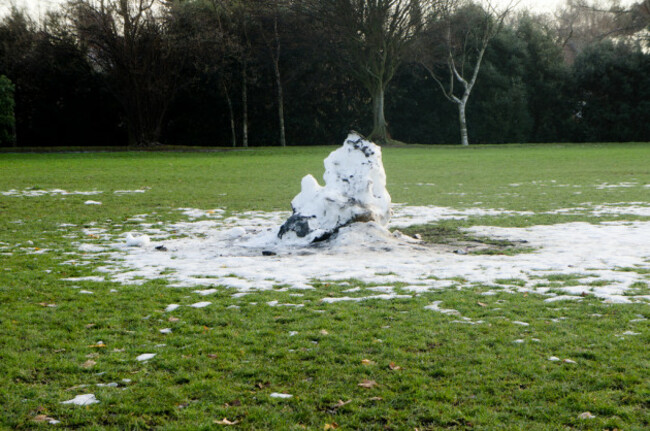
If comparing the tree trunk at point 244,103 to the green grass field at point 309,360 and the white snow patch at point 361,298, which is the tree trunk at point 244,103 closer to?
the green grass field at point 309,360

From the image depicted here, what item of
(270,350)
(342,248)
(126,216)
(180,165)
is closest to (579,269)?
(342,248)

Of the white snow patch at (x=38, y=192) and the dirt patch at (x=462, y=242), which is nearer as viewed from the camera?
the dirt patch at (x=462, y=242)

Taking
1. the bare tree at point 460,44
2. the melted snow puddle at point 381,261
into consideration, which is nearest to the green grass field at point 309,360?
the melted snow puddle at point 381,261

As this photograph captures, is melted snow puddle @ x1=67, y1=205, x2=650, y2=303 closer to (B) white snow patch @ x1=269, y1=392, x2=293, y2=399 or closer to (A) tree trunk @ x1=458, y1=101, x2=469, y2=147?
(B) white snow patch @ x1=269, y1=392, x2=293, y2=399

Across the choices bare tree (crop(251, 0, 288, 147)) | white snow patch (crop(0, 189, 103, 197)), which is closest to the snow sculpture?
white snow patch (crop(0, 189, 103, 197))

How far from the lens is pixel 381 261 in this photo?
28.7 ft

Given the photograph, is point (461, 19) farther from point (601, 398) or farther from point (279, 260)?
point (601, 398)

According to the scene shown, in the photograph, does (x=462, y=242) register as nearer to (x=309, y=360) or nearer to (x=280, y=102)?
(x=309, y=360)

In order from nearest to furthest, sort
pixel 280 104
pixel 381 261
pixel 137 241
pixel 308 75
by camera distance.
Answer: pixel 381 261
pixel 137 241
pixel 280 104
pixel 308 75

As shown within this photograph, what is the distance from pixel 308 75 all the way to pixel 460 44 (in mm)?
10705

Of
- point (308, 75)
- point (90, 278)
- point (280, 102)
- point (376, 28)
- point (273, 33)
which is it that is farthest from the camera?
point (308, 75)

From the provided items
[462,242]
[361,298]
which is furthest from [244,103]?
[361,298]

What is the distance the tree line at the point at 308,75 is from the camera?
141ft

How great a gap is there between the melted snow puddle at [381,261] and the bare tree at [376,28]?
107 ft
